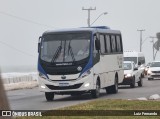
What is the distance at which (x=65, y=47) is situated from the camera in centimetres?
2553

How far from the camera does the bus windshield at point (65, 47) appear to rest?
25.4 metres

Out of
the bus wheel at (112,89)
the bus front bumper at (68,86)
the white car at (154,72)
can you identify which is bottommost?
the white car at (154,72)

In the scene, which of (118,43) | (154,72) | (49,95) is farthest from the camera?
(154,72)

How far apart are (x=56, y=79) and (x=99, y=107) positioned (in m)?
7.84

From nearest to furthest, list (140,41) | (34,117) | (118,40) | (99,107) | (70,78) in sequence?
(34,117)
(99,107)
(70,78)
(118,40)
(140,41)

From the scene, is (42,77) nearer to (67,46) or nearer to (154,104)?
(67,46)

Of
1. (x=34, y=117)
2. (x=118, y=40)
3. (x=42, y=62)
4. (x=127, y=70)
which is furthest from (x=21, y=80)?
(x=34, y=117)

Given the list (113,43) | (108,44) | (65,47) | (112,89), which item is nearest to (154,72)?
(112,89)

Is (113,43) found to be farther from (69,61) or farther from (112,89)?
(69,61)

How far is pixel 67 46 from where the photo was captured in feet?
83.8

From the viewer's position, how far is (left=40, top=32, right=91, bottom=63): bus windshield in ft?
83.3

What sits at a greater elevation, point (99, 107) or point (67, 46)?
point (67, 46)

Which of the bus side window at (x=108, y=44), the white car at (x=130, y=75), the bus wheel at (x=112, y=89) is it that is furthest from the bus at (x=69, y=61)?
the white car at (x=130, y=75)

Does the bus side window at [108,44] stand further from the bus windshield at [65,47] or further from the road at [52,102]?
the bus windshield at [65,47]
